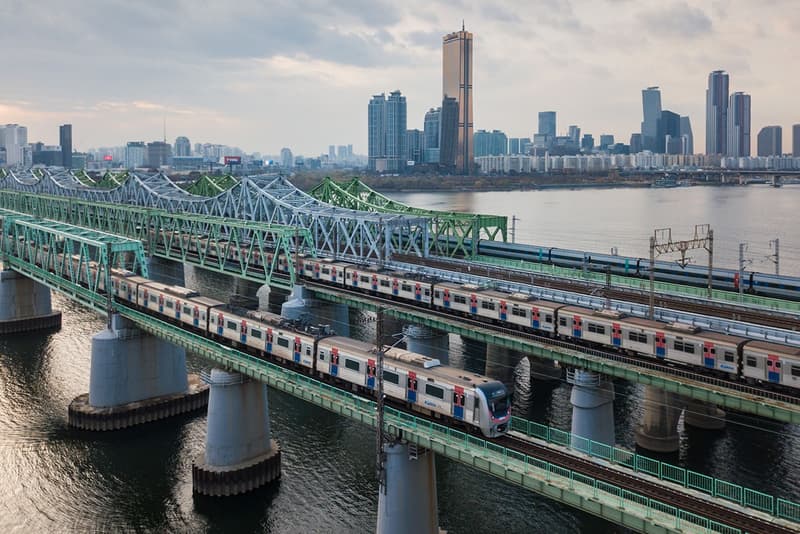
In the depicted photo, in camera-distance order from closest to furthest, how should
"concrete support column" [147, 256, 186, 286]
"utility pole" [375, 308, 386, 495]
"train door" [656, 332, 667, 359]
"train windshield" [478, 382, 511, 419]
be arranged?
"utility pole" [375, 308, 386, 495]
"train windshield" [478, 382, 511, 419]
"train door" [656, 332, 667, 359]
"concrete support column" [147, 256, 186, 286]

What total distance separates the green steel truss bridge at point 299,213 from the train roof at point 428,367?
124ft

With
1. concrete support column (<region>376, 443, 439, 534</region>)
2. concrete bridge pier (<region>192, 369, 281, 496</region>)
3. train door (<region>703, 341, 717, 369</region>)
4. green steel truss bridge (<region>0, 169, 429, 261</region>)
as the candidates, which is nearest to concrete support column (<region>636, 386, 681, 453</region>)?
train door (<region>703, 341, 717, 369</region>)

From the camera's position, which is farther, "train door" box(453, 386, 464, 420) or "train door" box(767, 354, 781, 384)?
"train door" box(767, 354, 781, 384)

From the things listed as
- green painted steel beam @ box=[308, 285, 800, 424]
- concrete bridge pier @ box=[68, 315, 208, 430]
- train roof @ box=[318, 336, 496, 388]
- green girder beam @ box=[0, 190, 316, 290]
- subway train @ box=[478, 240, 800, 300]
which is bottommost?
concrete bridge pier @ box=[68, 315, 208, 430]

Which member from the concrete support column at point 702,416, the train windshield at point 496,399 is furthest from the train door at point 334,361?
the concrete support column at point 702,416

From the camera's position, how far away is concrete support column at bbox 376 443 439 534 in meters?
30.1

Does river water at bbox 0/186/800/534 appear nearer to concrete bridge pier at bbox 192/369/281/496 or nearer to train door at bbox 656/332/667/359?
concrete bridge pier at bbox 192/369/281/496

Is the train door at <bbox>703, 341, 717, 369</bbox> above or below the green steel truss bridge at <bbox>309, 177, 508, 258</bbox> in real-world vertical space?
below

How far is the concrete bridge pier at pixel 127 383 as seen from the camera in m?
49.9

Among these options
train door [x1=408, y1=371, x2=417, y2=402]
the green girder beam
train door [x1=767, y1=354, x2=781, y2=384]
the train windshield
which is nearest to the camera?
the train windshield

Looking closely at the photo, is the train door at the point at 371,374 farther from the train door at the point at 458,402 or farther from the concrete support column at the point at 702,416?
the concrete support column at the point at 702,416

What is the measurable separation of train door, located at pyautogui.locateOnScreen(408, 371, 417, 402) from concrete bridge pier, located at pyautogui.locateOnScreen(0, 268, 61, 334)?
58.2 m

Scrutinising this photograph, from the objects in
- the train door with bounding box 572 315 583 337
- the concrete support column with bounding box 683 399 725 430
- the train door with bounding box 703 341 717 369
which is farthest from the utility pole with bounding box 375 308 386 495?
the concrete support column with bounding box 683 399 725 430

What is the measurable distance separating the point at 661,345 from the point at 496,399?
14261 mm
